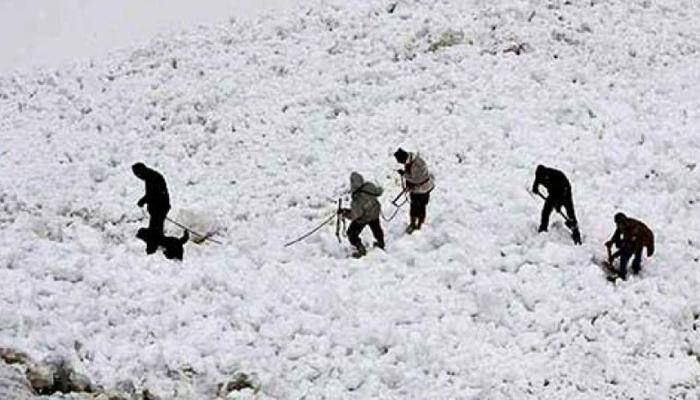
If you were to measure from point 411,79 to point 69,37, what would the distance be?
10.6 m

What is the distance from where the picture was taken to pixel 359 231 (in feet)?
44.1

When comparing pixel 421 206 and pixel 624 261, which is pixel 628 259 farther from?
pixel 421 206

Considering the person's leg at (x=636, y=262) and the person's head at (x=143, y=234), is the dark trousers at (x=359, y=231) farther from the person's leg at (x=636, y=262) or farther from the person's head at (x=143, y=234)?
the person's leg at (x=636, y=262)

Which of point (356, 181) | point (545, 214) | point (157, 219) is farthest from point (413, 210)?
point (157, 219)

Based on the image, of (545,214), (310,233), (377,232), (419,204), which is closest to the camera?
(377,232)

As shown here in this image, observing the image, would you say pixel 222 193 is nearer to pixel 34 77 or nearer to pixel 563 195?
pixel 563 195

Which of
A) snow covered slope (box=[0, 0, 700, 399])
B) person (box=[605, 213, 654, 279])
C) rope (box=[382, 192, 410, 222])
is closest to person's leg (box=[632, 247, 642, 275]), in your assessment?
person (box=[605, 213, 654, 279])

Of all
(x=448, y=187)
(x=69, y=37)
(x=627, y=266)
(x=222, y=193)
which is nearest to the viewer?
(x=627, y=266)

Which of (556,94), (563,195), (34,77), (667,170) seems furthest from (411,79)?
(34,77)

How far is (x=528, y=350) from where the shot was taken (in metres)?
11.2

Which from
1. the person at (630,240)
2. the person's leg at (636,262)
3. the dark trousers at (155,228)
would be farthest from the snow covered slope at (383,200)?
the person at (630,240)

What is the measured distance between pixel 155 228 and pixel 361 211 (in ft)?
9.57

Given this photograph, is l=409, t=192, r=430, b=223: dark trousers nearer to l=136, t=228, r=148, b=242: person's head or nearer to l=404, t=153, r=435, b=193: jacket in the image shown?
l=404, t=153, r=435, b=193: jacket

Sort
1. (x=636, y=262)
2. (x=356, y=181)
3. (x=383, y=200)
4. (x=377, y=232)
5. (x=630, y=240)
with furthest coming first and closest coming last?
(x=383, y=200) → (x=377, y=232) → (x=356, y=181) → (x=636, y=262) → (x=630, y=240)
